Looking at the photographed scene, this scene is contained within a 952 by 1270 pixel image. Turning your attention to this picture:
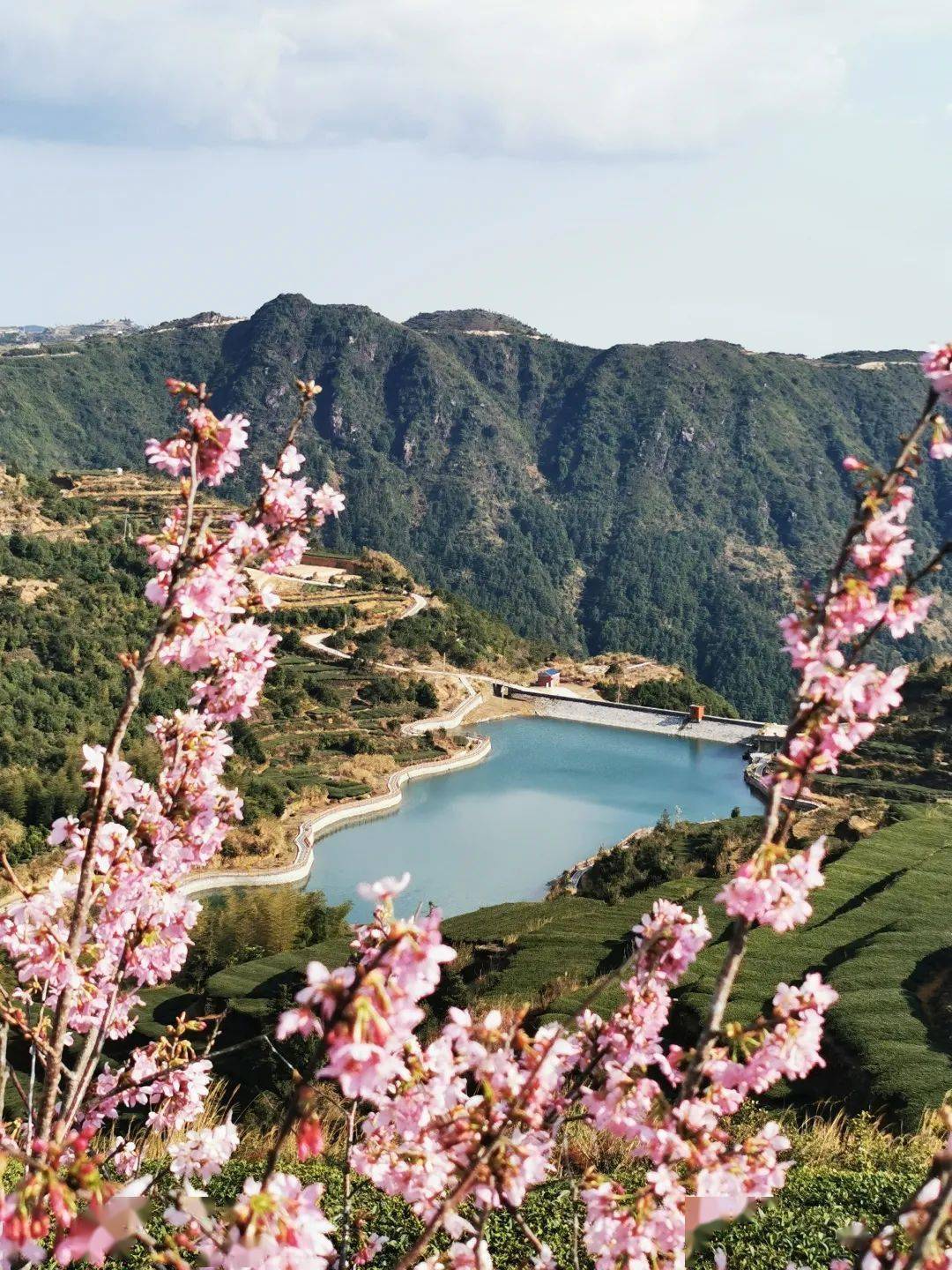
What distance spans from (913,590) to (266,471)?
201 centimetres

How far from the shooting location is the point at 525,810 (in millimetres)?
31094

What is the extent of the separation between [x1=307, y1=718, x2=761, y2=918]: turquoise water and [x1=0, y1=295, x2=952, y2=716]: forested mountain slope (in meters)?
45.4

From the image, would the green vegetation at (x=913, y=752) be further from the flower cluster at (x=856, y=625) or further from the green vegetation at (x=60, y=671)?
the flower cluster at (x=856, y=625)

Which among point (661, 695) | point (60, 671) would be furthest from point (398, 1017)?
point (661, 695)

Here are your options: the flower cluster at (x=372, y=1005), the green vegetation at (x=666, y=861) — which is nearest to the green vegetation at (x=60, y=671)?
the green vegetation at (x=666, y=861)

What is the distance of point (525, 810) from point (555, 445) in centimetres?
10971

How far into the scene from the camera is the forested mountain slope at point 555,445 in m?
102

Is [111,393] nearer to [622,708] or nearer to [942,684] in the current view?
[622,708]

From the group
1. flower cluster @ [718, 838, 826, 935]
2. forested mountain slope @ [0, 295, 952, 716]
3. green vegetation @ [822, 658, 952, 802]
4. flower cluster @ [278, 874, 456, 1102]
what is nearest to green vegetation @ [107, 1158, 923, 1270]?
flower cluster @ [718, 838, 826, 935]

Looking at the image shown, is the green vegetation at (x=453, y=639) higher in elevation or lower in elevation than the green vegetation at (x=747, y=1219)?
lower

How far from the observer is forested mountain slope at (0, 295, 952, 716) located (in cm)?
10231

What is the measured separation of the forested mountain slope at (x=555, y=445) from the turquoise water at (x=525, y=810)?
45.4 metres

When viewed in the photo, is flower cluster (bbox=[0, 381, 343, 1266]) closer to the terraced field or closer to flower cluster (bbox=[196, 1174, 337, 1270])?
flower cluster (bbox=[196, 1174, 337, 1270])

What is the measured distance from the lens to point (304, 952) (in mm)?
13102
